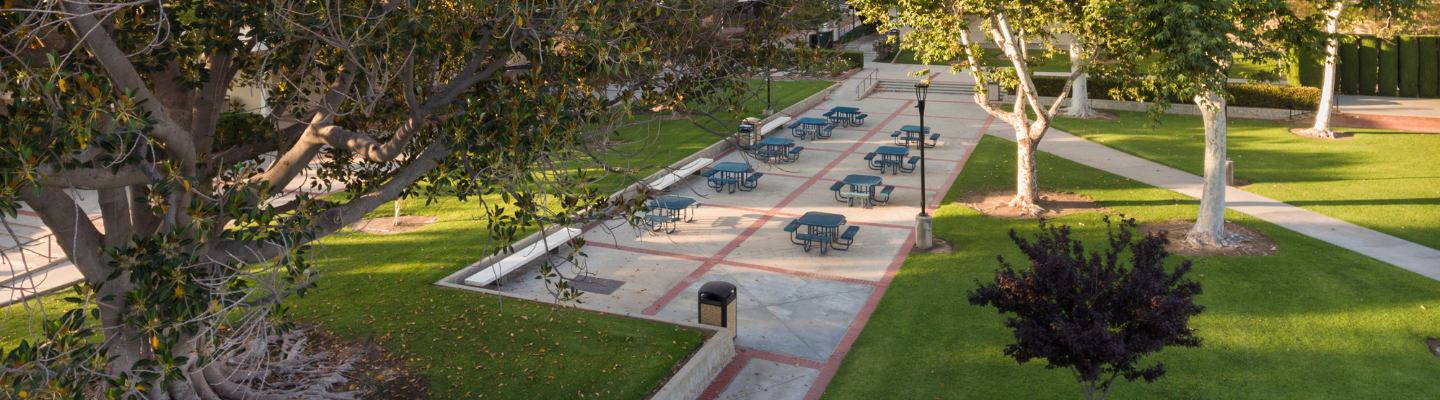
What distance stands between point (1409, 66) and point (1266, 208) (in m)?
21.6

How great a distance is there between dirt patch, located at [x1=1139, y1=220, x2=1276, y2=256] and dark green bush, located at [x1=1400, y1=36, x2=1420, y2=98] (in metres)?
23.5

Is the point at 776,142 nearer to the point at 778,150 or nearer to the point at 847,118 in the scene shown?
the point at 778,150

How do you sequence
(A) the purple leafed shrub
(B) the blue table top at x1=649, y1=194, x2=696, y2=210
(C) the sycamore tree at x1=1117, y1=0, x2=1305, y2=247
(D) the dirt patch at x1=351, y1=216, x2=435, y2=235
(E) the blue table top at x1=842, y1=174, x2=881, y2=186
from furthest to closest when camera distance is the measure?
(E) the blue table top at x1=842, y1=174, x2=881, y2=186, (D) the dirt patch at x1=351, y1=216, x2=435, y2=235, (B) the blue table top at x1=649, y1=194, x2=696, y2=210, (C) the sycamore tree at x1=1117, y1=0, x2=1305, y2=247, (A) the purple leafed shrub

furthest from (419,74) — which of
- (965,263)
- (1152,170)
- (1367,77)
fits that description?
(1367,77)

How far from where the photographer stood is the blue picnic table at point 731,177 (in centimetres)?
2188

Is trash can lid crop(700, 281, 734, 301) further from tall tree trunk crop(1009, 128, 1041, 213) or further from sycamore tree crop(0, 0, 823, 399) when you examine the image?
tall tree trunk crop(1009, 128, 1041, 213)

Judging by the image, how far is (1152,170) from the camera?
24.0m

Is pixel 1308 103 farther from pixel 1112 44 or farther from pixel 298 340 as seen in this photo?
pixel 298 340

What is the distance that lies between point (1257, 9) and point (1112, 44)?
9.35 feet

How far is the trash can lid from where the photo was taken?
1281cm

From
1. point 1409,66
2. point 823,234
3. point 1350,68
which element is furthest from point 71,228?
point 1409,66

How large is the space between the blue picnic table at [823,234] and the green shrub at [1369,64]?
1154 inches

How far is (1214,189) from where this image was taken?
1734 centimetres

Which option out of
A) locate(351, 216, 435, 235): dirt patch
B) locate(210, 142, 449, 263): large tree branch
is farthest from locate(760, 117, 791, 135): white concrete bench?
locate(210, 142, 449, 263): large tree branch
